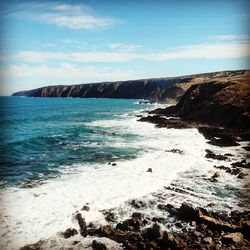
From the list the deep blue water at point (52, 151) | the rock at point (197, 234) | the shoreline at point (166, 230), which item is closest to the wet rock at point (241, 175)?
the shoreline at point (166, 230)

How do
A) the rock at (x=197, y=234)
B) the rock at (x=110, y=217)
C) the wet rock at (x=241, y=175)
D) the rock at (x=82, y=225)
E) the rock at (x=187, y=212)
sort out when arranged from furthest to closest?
the wet rock at (x=241, y=175), the rock at (x=110, y=217), the rock at (x=187, y=212), the rock at (x=82, y=225), the rock at (x=197, y=234)

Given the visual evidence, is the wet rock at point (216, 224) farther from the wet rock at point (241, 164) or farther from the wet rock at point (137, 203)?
the wet rock at point (241, 164)

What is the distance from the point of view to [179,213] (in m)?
17.2

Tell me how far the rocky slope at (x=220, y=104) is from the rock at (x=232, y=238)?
2876 cm

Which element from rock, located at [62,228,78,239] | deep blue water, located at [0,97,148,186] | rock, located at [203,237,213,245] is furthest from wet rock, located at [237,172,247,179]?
rock, located at [62,228,78,239]

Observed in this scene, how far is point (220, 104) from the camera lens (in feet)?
160

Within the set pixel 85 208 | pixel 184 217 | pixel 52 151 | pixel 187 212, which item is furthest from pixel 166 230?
pixel 52 151

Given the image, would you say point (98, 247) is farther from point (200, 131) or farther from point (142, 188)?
point (200, 131)

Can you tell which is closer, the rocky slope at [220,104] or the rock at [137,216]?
the rock at [137,216]

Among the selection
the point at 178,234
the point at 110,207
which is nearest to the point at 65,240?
the point at 110,207

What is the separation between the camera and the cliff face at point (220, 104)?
144ft

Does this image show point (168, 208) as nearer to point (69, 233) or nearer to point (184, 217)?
point (184, 217)

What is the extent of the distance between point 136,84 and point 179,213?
16768 cm

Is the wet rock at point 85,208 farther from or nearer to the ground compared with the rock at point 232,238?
farther from the ground
